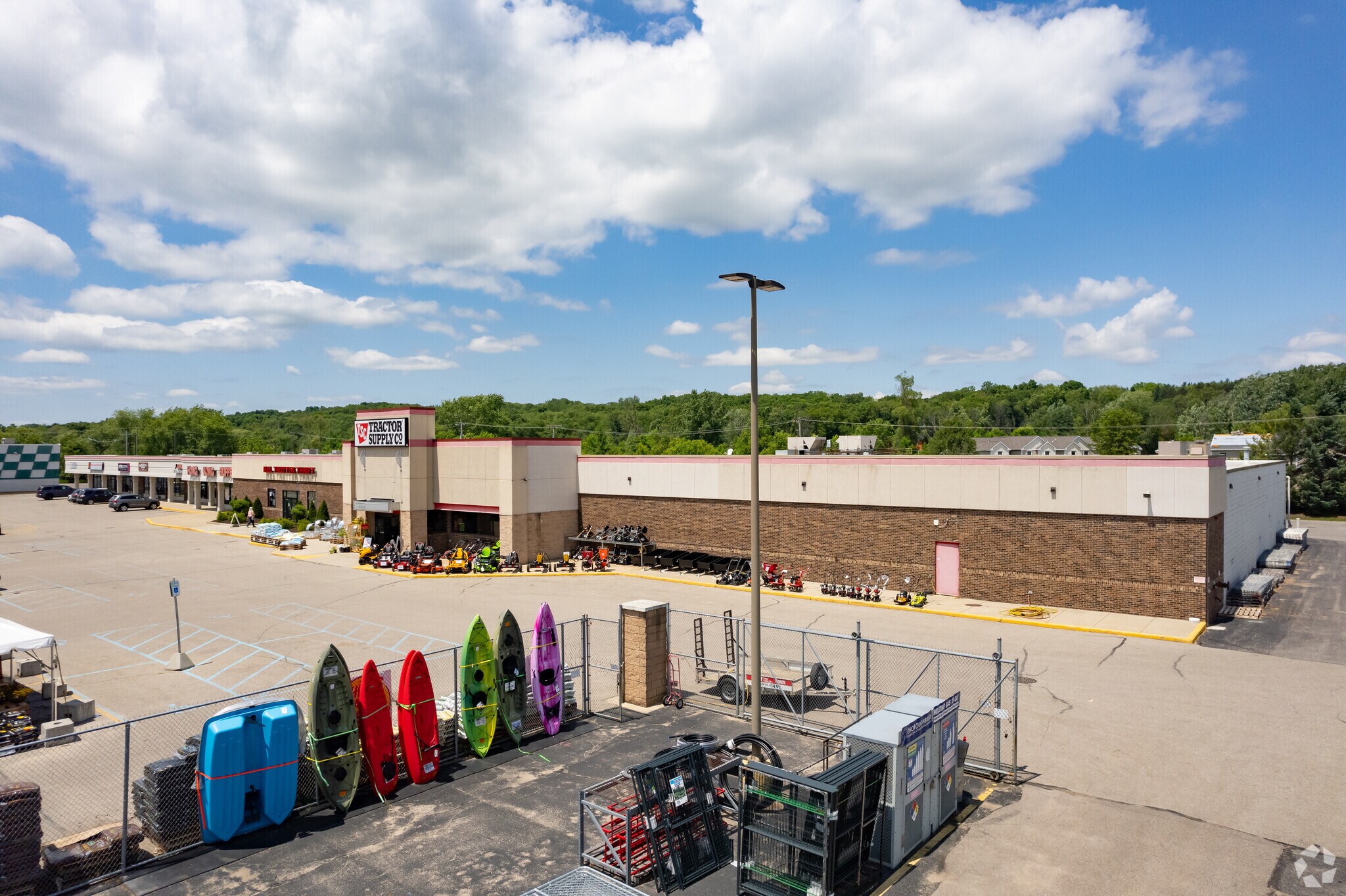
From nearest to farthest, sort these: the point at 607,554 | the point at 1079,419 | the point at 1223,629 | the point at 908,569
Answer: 1. the point at 1223,629
2. the point at 908,569
3. the point at 607,554
4. the point at 1079,419

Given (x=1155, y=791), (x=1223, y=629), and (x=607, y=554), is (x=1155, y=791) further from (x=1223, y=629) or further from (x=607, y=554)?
(x=607, y=554)

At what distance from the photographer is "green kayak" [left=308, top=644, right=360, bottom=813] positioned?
11688 millimetres

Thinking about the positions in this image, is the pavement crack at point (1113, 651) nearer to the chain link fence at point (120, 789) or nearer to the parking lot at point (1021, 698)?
the parking lot at point (1021, 698)

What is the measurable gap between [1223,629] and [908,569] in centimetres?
1039

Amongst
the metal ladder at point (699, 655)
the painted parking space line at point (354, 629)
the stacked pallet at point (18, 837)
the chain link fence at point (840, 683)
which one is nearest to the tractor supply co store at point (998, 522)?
the chain link fence at point (840, 683)

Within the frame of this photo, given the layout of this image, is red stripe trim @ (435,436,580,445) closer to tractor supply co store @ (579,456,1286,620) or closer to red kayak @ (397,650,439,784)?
tractor supply co store @ (579,456,1286,620)

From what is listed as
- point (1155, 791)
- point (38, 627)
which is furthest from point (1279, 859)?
point (38, 627)

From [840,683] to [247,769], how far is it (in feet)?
42.3

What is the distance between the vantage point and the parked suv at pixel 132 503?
228ft

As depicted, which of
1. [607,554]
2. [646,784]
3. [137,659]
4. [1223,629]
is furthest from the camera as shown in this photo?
[607,554]

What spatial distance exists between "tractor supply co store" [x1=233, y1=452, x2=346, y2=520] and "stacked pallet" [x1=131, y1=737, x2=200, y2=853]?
37.5 m

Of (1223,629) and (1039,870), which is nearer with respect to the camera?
(1039,870)

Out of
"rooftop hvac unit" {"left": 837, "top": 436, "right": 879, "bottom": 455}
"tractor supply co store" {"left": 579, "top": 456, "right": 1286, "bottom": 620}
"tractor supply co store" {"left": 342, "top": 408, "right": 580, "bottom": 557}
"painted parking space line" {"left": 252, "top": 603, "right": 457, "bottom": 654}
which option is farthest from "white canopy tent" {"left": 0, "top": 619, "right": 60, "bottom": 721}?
"rooftop hvac unit" {"left": 837, "top": 436, "right": 879, "bottom": 455}

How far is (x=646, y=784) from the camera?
32.9 feet
